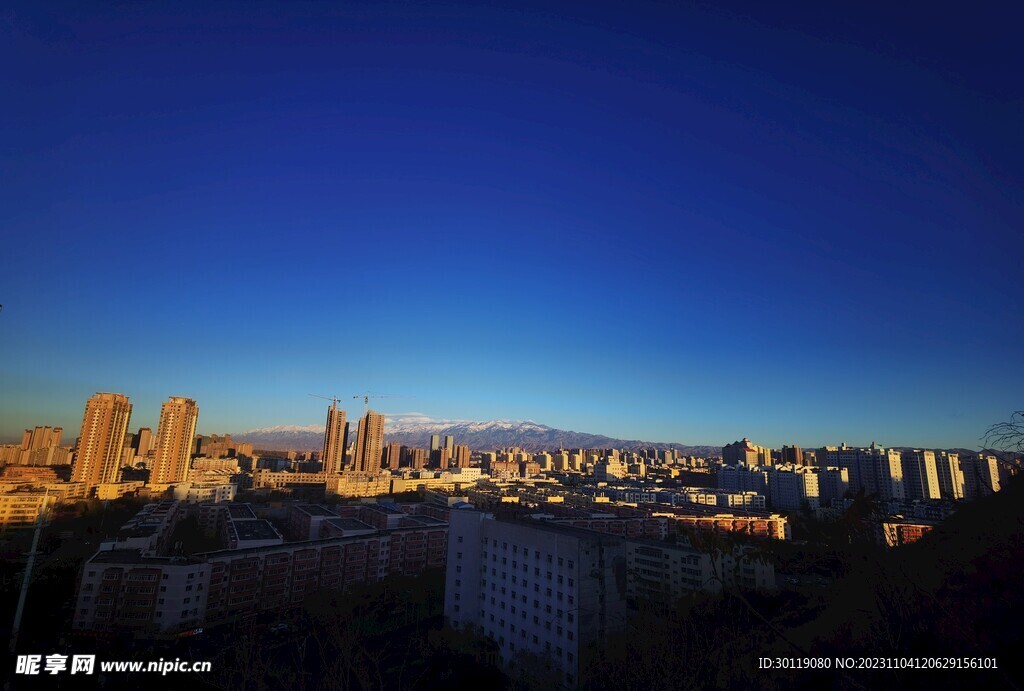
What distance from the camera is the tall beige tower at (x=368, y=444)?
54.9 meters

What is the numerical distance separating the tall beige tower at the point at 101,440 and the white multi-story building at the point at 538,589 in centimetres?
3053

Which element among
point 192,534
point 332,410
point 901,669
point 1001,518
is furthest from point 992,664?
point 332,410

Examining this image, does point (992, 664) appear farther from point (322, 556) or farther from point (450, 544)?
point (322, 556)

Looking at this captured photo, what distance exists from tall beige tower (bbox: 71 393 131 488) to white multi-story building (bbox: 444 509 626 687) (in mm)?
30528

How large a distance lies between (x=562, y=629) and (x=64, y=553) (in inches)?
674

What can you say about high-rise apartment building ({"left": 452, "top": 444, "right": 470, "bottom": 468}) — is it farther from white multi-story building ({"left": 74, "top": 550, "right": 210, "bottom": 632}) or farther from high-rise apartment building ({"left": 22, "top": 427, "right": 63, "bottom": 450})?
white multi-story building ({"left": 74, "top": 550, "right": 210, "bottom": 632})

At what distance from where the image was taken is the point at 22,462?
142ft

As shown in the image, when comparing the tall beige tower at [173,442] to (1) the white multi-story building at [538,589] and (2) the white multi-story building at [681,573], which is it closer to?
(1) the white multi-story building at [538,589]

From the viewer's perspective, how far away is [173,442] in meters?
38.2

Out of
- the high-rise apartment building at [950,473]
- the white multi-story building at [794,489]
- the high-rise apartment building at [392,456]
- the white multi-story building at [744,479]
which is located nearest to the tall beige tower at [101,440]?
the high-rise apartment building at [392,456]

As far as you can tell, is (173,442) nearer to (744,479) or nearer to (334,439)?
(334,439)

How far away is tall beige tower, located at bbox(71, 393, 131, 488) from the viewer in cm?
3064

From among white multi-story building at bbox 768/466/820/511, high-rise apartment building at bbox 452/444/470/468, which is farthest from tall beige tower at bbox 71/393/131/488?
white multi-story building at bbox 768/466/820/511

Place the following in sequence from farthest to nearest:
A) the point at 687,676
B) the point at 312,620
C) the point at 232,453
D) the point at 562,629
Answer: the point at 232,453
the point at 312,620
the point at 562,629
the point at 687,676
